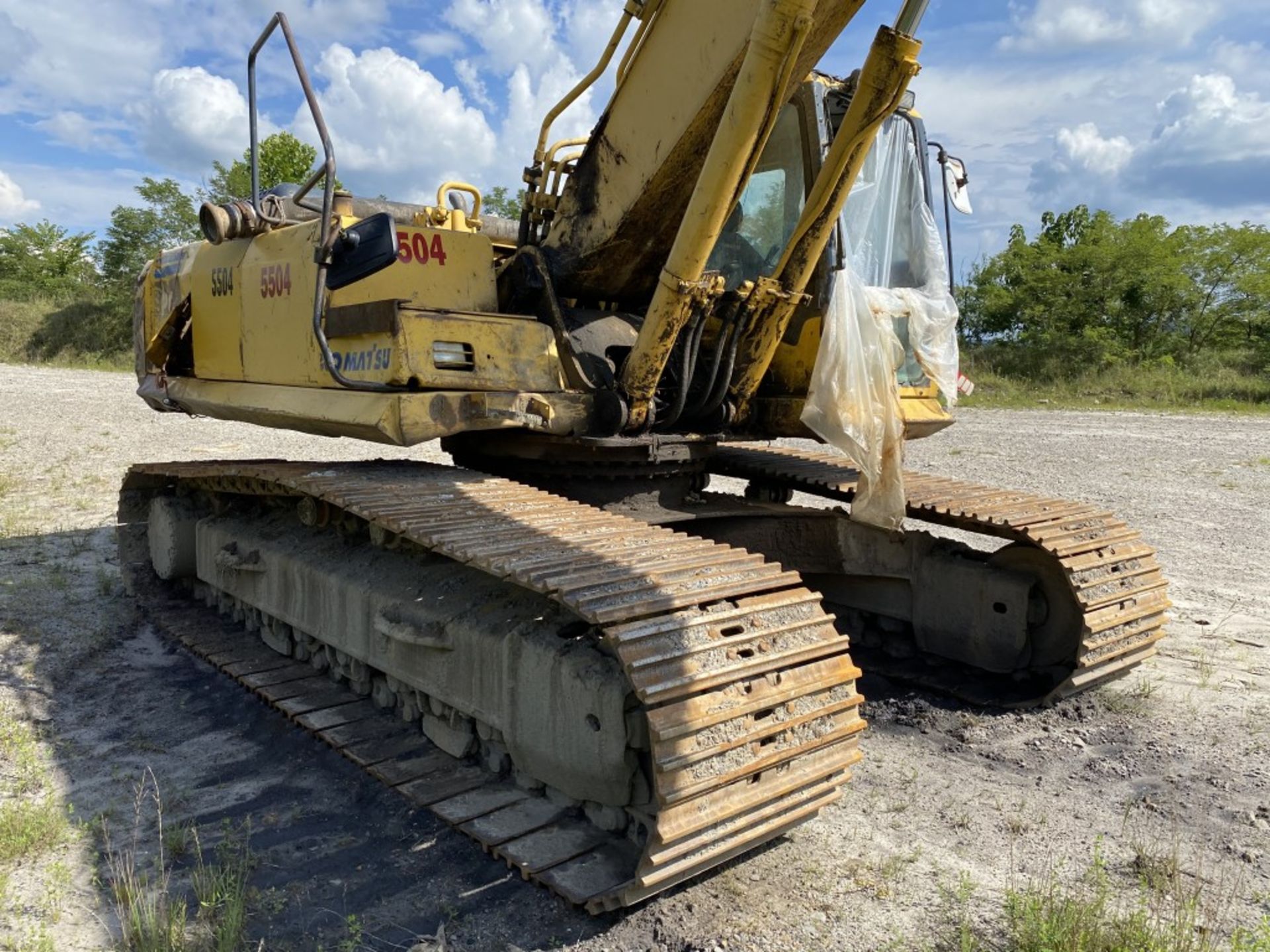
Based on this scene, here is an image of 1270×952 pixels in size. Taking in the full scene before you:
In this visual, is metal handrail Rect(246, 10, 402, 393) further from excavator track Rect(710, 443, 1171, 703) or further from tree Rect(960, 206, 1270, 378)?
tree Rect(960, 206, 1270, 378)

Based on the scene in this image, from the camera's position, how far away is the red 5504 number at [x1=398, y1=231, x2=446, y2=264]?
4.54 m

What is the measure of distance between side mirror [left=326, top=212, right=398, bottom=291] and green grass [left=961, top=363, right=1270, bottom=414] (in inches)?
656

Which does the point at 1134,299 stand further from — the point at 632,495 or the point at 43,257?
the point at 43,257

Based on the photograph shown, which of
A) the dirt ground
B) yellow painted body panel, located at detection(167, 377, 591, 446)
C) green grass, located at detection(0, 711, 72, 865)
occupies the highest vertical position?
yellow painted body panel, located at detection(167, 377, 591, 446)

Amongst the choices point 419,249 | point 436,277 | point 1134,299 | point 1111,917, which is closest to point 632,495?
point 436,277

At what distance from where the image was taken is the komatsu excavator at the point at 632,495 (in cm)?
314

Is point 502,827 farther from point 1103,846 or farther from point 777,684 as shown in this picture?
point 1103,846

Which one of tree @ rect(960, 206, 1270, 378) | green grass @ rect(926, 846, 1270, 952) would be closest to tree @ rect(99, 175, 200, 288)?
tree @ rect(960, 206, 1270, 378)

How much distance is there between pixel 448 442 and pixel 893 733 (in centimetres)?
249

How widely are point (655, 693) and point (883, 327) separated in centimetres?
251

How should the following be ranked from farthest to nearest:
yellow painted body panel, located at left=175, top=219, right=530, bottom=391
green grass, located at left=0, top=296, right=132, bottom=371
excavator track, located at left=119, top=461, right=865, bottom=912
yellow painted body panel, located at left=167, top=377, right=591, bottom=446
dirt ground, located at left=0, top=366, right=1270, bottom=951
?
green grass, located at left=0, top=296, right=132, bottom=371 → yellow painted body panel, located at left=175, top=219, right=530, bottom=391 → yellow painted body panel, located at left=167, top=377, right=591, bottom=446 → dirt ground, located at left=0, top=366, right=1270, bottom=951 → excavator track, located at left=119, top=461, right=865, bottom=912

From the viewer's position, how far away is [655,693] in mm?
2762

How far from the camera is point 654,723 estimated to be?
8.95 ft

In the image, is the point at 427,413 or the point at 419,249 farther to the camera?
the point at 419,249
